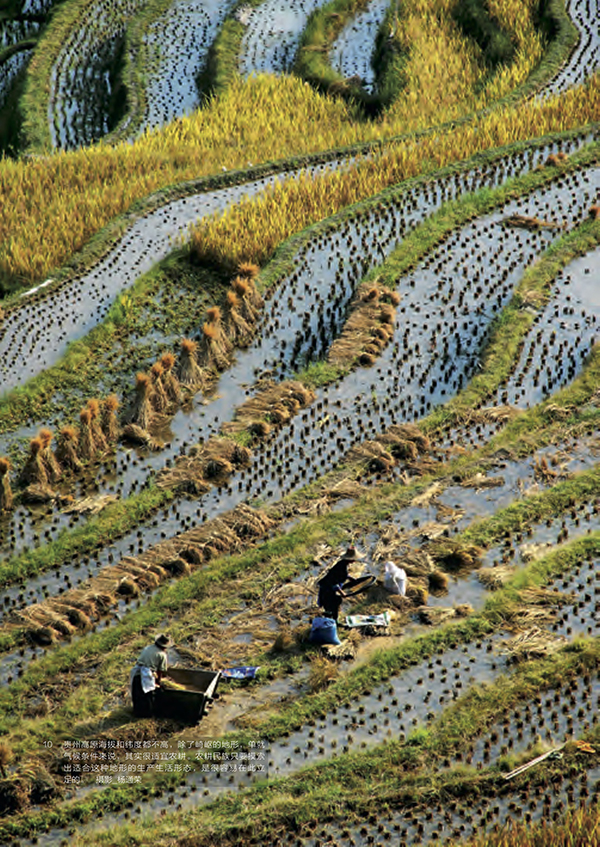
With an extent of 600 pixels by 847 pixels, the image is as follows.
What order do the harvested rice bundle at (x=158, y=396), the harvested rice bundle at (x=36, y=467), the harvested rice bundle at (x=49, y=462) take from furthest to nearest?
the harvested rice bundle at (x=158, y=396)
the harvested rice bundle at (x=49, y=462)
the harvested rice bundle at (x=36, y=467)

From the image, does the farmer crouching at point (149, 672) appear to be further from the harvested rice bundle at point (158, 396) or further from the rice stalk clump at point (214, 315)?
the rice stalk clump at point (214, 315)

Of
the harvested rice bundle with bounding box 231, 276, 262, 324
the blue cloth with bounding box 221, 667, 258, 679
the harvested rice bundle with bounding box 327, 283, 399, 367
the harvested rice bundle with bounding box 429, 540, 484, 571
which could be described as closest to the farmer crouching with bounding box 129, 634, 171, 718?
the blue cloth with bounding box 221, 667, 258, 679

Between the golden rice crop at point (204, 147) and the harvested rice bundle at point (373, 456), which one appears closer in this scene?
the harvested rice bundle at point (373, 456)

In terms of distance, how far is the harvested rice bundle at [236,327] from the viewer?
1201cm

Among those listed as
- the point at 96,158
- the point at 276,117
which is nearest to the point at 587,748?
the point at 96,158

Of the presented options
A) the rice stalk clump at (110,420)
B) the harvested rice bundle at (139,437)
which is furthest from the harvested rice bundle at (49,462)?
the harvested rice bundle at (139,437)

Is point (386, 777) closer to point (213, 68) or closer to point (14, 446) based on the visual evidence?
point (14, 446)

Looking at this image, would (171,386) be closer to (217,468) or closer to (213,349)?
(213,349)

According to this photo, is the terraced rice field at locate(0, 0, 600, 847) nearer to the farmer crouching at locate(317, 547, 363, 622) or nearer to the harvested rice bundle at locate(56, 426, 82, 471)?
the harvested rice bundle at locate(56, 426, 82, 471)

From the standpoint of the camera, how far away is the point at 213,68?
66.5 feet

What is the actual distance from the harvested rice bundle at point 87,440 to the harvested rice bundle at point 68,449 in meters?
0.09

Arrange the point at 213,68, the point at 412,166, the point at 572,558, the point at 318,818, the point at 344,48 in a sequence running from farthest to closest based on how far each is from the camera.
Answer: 1. the point at 344,48
2. the point at 213,68
3. the point at 412,166
4. the point at 572,558
5. the point at 318,818

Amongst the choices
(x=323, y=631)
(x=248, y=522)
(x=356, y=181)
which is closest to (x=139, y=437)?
(x=248, y=522)

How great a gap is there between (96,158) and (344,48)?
25.5 ft
